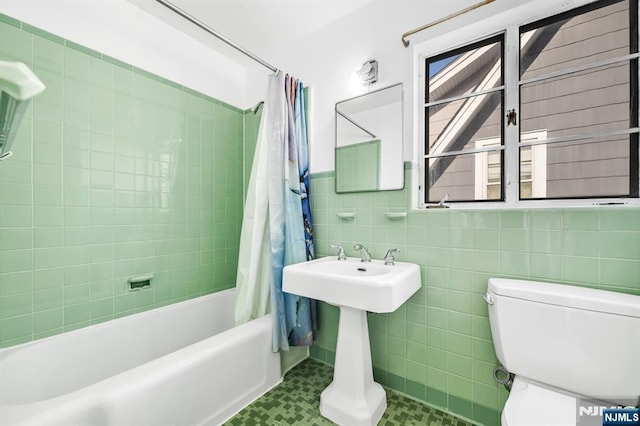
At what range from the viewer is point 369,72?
1614mm

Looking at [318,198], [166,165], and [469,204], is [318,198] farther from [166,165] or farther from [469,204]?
[166,165]

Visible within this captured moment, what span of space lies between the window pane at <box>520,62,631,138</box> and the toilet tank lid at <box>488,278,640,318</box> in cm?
72

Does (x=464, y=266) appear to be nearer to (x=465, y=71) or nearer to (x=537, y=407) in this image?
(x=537, y=407)

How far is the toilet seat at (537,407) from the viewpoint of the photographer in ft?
2.80

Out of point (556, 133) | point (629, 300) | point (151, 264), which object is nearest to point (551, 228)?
point (629, 300)

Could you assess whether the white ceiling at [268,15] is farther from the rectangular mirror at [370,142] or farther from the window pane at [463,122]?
the window pane at [463,122]

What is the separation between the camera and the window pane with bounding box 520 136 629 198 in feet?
3.78

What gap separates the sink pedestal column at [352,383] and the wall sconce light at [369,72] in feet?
4.42

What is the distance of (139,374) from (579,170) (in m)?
2.09

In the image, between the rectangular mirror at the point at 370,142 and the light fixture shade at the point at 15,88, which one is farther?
the rectangular mirror at the point at 370,142

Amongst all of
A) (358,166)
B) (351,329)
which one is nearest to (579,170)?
(358,166)

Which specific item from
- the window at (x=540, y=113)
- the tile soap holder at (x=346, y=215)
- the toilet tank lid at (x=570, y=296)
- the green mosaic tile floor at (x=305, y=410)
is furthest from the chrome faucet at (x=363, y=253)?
the green mosaic tile floor at (x=305, y=410)

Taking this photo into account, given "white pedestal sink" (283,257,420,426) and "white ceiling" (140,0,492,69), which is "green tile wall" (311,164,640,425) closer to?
"white pedestal sink" (283,257,420,426)

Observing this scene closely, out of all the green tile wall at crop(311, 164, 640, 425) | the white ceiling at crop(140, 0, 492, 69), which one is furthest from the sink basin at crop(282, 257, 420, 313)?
the white ceiling at crop(140, 0, 492, 69)
